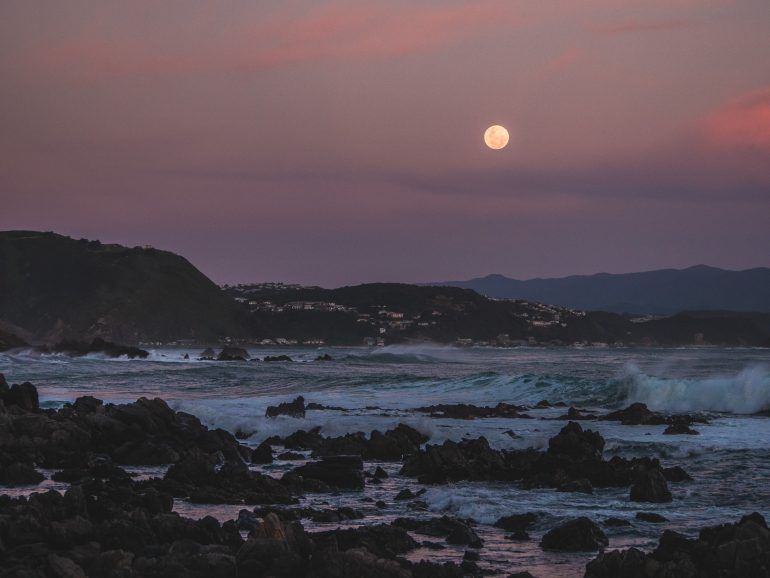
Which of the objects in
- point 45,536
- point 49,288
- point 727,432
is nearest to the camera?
point 45,536

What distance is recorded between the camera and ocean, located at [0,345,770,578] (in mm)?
15250

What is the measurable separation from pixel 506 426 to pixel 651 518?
1520 centimetres

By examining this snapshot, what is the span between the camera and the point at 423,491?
17828 millimetres

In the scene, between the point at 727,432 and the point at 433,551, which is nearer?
the point at 433,551

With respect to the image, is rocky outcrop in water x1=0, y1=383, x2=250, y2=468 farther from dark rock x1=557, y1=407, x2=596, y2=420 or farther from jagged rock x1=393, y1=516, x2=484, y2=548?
dark rock x1=557, y1=407, x2=596, y2=420

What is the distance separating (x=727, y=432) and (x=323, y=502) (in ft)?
47.5

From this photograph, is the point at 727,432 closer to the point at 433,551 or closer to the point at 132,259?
the point at 433,551

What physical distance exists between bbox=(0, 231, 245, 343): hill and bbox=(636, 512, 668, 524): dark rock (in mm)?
136360

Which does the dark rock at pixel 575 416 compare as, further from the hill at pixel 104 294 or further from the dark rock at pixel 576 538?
the hill at pixel 104 294

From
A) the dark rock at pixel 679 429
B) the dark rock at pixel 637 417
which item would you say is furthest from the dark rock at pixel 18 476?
the dark rock at pixel 637 417

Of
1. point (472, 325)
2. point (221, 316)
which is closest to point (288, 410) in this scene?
point (221, 316)

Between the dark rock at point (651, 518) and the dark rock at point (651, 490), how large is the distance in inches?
62.6

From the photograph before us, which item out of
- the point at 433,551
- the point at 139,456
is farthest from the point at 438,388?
the point at 433,551

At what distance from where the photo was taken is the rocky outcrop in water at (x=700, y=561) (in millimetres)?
10539
